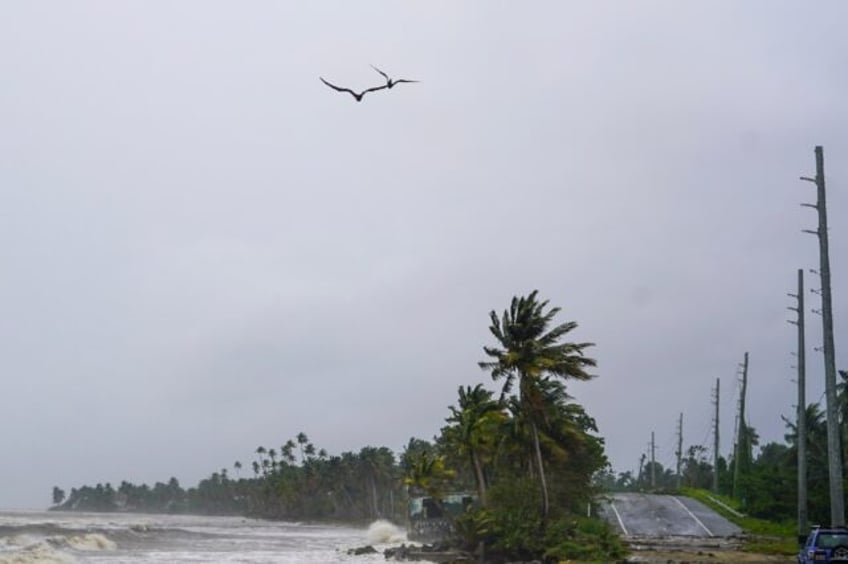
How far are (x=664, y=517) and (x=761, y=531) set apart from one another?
438 inches

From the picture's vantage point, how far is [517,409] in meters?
53.8

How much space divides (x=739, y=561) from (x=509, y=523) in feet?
42.6

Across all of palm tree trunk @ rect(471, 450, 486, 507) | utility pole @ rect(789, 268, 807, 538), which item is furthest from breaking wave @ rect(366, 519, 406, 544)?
→ utility pole @ rect(789, 268, 807, 538)

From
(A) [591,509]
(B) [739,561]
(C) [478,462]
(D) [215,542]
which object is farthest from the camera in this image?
(D) [215,542]

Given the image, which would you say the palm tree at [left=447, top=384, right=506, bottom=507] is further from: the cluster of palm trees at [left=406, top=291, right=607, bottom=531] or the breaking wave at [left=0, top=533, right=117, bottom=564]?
the breaking wave at [left=0, top=533, right=117, bottom=564]

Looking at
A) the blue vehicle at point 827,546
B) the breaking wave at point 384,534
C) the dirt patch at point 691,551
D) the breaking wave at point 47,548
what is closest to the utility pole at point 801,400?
the dirt patch at point 691,551

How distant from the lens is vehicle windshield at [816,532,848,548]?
1005 inches

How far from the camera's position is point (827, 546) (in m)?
25.5

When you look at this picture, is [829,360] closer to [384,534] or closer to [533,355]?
[533,355]

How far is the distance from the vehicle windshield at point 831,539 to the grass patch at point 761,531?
17033mm

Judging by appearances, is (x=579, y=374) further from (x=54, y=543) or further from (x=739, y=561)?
(x=54, y=543)

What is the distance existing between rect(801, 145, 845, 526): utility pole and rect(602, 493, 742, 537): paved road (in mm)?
24599

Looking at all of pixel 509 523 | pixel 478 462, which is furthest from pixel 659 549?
pixel 478 462

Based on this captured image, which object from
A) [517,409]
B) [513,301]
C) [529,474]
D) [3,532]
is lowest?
[3,532]
